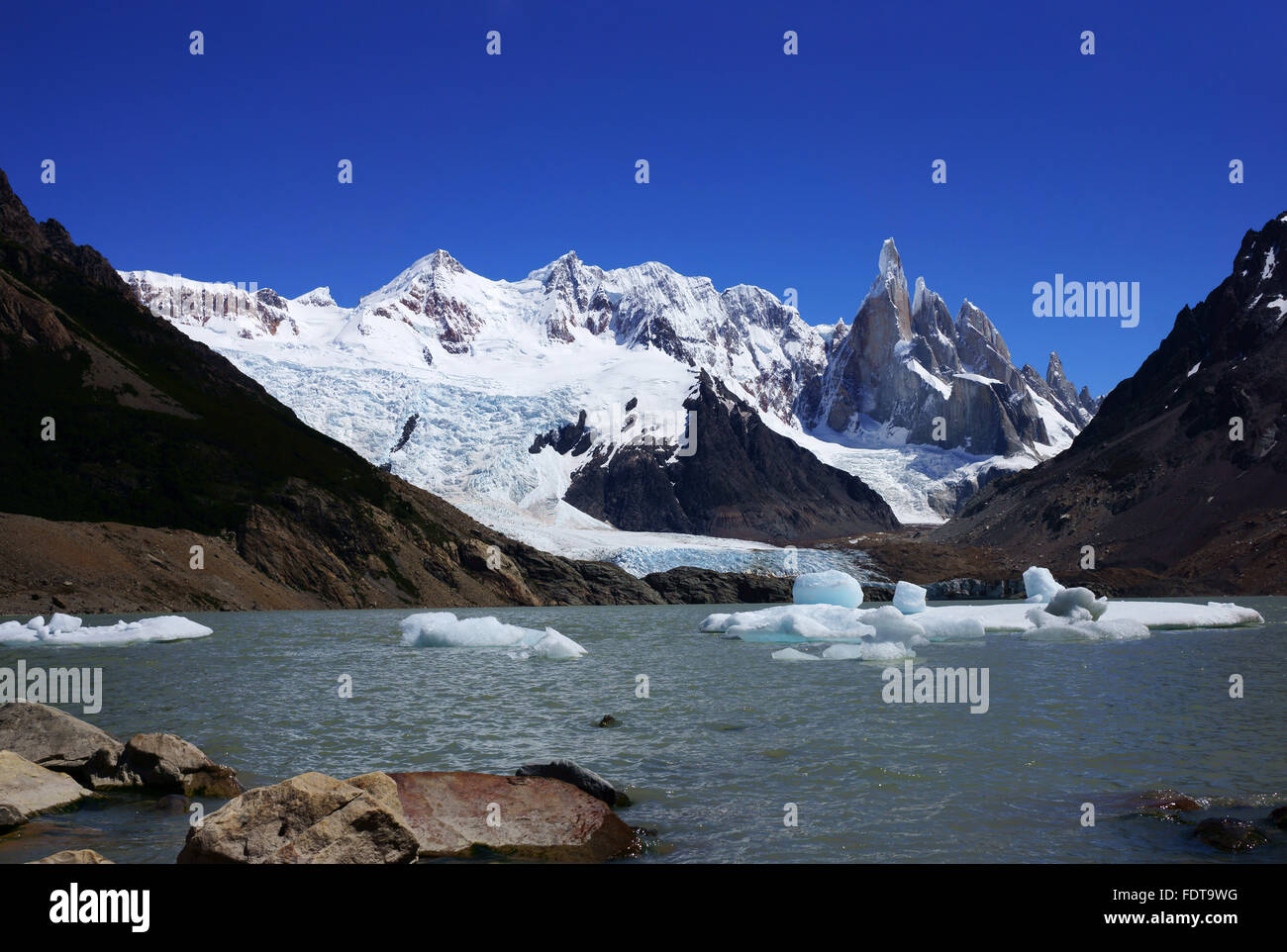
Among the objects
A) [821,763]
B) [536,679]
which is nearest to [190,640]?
[536,679]

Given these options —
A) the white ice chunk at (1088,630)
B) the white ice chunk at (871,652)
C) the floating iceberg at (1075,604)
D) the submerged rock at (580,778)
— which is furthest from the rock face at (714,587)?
the submerged rock at (580,778)

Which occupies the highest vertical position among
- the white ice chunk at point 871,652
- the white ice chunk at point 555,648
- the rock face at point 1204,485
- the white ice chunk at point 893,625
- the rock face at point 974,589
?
the rock face at point 1204,485

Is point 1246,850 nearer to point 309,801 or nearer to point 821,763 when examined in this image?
point 821,763

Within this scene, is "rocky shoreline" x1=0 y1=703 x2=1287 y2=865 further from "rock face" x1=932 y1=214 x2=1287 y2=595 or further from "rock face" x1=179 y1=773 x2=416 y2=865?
"rock face" x1=932 y1=214 x2=1287 y2=595

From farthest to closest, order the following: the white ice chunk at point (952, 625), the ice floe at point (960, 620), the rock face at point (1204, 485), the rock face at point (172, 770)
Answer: the rock face at point (1204, 485) → the white ice chunk at point (952, 625) → the ice floe at point (960, 620) → the rock face at point (172, 770)

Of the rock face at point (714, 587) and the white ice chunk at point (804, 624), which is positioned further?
the rock face at point (714, 587)

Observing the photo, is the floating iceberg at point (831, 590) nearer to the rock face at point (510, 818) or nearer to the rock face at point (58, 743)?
the rock face at point (58, 743)

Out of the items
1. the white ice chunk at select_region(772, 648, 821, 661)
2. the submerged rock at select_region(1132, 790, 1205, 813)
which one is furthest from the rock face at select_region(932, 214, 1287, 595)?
the submerged rock at select_region(1132, 790, 1205, 813)

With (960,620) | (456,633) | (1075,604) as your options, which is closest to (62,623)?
(456,633)
